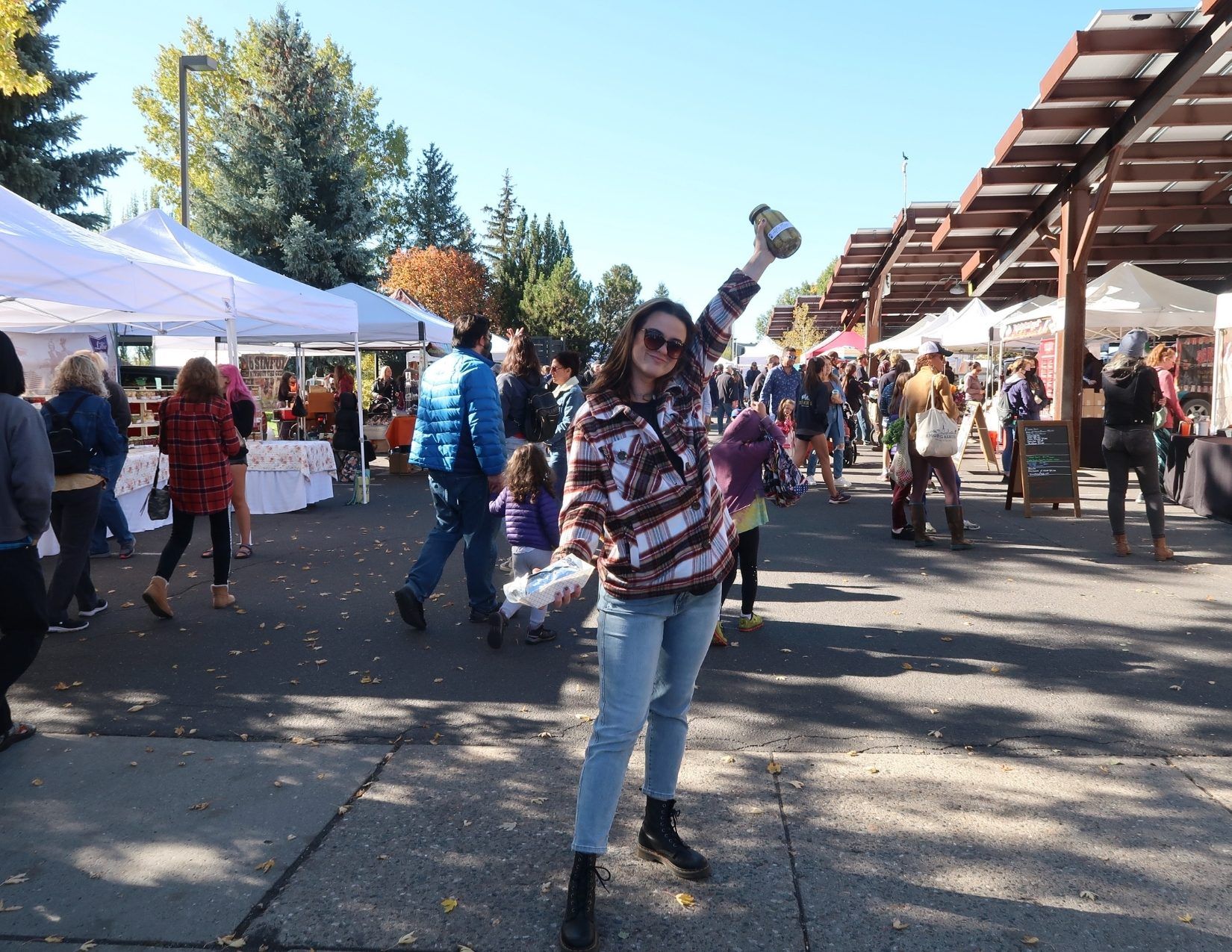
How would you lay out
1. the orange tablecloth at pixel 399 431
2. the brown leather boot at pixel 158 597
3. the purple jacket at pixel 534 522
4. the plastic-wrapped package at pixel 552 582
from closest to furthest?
the plastic-wrapped package at pixel 552 582
the purple jacket at pixel 534 522
the brown leather boot at pixel 158 597
the orange tablecloth at pixel 399 431

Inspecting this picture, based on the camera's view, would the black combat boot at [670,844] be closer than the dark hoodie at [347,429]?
Yes

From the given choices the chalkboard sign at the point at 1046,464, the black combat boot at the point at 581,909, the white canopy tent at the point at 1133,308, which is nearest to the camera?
the black combat boot at the point at 581,909

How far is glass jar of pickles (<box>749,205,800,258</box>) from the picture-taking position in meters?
3.09

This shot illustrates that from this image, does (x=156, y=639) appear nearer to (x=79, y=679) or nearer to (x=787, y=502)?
(x=79, y=679)

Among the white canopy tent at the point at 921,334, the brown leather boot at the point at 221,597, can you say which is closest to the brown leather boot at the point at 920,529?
the brown leather boot at the point at 221,597

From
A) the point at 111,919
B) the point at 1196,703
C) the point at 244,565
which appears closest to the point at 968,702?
the point at 1196,703

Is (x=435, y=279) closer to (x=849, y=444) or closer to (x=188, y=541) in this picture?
(x=849, y=444)

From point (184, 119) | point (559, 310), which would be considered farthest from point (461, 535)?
point (559, 310)

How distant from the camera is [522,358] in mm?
8023

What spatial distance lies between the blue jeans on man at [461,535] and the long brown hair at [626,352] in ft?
11.5

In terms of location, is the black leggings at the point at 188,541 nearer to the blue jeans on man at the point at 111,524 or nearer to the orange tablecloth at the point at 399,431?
the blue jeans on man at the point at 111,524

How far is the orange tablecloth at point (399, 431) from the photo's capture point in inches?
713

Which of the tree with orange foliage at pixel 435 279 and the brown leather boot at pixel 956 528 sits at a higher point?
the tree with orange foliage at pixel 435 279

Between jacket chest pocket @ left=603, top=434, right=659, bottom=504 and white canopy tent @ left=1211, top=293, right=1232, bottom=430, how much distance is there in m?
11.9
